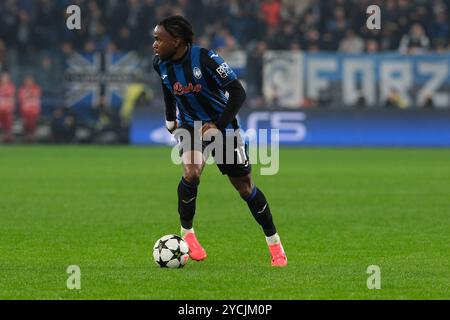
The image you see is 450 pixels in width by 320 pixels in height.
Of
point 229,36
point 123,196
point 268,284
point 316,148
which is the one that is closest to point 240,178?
point 268,284

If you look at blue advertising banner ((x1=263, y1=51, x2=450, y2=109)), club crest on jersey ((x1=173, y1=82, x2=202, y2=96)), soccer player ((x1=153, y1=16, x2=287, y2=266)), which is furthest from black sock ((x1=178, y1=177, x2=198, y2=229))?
blue advertising banner ((x1=263, y1=51, x2=450, y2=109))

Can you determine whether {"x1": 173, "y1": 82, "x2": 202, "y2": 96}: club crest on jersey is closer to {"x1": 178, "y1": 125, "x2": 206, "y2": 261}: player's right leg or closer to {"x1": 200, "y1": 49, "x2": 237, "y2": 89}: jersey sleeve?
{"x1": 200, "y1": 49, "x2": 237, "y2": 89}: jersey sleeve

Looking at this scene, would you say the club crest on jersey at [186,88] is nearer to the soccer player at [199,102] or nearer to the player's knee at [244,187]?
the soccer player at [199,102]

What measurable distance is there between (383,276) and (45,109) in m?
25.2

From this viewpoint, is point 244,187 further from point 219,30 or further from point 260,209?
point 219,30

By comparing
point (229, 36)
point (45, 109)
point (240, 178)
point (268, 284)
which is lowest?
point (268, 284)

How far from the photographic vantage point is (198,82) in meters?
9.69

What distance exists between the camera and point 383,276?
352 inches

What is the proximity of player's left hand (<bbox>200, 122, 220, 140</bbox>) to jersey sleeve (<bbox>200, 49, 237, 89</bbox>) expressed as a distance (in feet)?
1.19

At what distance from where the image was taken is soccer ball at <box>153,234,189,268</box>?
9453 mm

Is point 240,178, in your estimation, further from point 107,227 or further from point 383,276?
point 107,227

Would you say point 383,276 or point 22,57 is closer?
point 383,276

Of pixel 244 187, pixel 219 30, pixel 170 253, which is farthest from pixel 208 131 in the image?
pixel 219 30

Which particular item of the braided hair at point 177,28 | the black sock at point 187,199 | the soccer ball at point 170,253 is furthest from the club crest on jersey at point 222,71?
the soccer ball at point 170,253
